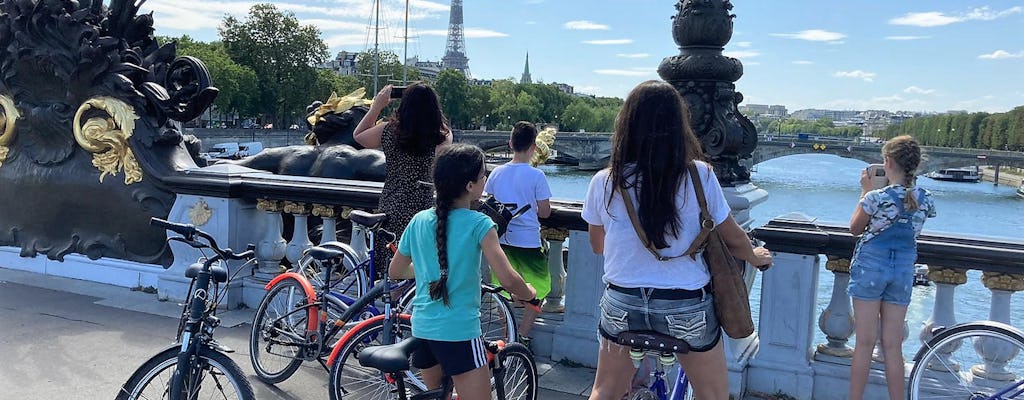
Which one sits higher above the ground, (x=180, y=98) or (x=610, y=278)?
(x=180, y=98)

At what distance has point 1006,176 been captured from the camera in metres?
89.1

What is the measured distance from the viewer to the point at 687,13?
17.8 ft

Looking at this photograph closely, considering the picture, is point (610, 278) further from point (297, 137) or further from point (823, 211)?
point (297, 137)

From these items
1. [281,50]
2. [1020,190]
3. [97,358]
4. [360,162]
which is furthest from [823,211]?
[97,358]

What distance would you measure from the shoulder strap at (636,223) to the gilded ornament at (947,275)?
2147 millimetres

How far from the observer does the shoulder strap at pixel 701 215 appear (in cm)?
296

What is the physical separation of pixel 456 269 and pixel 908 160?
Result: 88.3 inches

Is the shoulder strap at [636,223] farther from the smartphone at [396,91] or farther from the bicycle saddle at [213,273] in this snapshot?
the smartphone at [396,91]

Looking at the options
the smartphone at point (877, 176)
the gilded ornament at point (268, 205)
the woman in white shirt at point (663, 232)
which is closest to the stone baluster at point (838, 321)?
the smartphone at point (877, 176)

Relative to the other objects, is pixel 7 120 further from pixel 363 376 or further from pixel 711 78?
pixel 711 78

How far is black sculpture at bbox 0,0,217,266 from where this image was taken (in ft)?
22.9

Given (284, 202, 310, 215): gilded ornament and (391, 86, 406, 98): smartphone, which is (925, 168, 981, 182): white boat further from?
(391, 86, 406, 98): smartphone

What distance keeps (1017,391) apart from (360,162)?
5.97m

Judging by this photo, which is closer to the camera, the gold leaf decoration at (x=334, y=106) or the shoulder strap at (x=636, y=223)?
the shoulder strap at (x=636, y=223)
